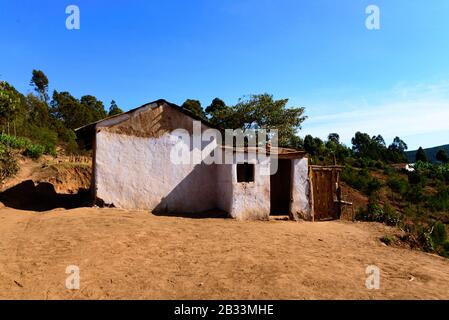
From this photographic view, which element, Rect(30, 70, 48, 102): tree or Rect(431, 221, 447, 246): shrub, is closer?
Rect(431, 221, 447, 246): shrub

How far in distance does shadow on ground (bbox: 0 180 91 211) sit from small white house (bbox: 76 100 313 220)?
167 cm

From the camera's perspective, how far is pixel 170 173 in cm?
1126

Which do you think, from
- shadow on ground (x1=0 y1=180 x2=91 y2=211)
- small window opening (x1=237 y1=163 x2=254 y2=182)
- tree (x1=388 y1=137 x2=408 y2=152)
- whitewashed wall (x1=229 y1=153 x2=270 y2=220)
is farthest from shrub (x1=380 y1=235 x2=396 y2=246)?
tree (x1=388 y1=137 x2=408 y2=152)

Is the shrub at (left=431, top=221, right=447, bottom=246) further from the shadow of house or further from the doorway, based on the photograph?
the shadow of house

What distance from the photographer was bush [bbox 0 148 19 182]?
14234 mm

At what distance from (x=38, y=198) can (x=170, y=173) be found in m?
5.61

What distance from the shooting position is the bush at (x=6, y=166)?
1423 centimetres

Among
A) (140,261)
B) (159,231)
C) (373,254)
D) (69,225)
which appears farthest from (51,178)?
(373,254)

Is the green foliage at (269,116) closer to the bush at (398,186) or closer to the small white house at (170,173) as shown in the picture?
the bush at (398,186)

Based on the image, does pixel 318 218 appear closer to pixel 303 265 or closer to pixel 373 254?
pixel 373 254

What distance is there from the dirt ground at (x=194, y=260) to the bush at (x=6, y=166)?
Result: 5.10 metres

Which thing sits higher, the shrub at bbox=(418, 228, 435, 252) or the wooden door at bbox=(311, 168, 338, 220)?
the wooden door at bbox=(311, 168, 338, 220)

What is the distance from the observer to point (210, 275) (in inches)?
209
